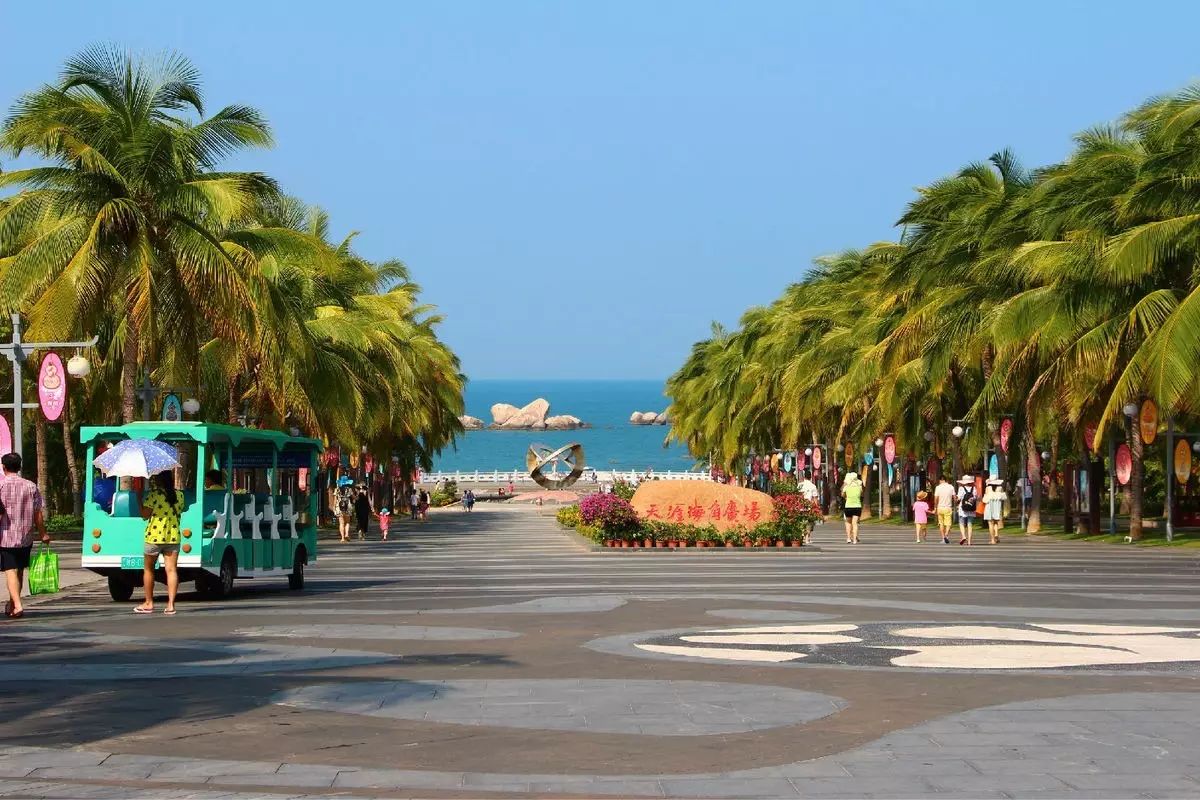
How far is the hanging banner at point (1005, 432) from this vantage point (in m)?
48.0

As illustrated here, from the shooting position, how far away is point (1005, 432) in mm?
48062

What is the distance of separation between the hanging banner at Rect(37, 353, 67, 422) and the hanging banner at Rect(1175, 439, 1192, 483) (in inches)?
1024

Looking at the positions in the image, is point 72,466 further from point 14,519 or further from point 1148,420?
point 14,519

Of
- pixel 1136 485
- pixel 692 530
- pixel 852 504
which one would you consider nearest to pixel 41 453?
pixel 692 530

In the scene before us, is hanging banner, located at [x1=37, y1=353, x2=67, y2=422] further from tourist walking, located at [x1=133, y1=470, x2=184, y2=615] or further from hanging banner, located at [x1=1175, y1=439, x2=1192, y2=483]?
hanging banner, located at [x1=1175, y1=439, x2=1192, y2=483]

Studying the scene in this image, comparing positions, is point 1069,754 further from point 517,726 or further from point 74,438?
point 74,438

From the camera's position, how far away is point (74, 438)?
53438 mm

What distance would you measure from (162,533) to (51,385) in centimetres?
923

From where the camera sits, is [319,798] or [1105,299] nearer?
[319,798]

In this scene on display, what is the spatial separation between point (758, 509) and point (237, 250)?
13.7 metres

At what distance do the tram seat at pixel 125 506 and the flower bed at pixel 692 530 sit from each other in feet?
58.9

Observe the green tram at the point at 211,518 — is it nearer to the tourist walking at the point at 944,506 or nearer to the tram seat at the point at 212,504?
the tram seat at the point at 212,504

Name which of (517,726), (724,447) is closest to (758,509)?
(517,726)

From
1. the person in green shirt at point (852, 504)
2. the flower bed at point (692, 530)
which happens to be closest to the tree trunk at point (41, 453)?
the flower bed at point (692, 530)
